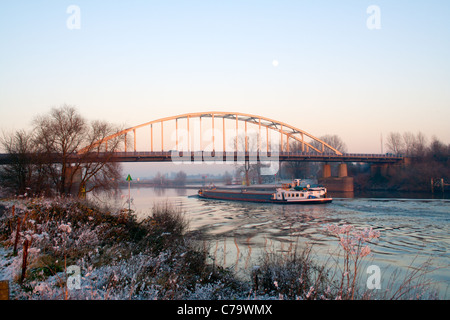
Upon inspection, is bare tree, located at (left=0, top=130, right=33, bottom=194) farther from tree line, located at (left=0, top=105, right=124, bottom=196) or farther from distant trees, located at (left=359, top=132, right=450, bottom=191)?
distant trees, located at (left=359, top=132, right=450, bottom=191)

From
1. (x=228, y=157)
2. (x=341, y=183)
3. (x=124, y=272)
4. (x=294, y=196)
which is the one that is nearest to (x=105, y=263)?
(x=124, y=272)

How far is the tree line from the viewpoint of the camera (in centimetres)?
2544

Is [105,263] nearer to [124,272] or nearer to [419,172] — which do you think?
[124,272]

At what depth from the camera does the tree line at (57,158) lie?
25438 millimetres

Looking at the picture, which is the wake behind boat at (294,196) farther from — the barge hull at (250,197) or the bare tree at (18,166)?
the bare tree at (18,166)

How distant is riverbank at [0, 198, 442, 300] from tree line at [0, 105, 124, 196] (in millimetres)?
14549

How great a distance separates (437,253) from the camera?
1505cm

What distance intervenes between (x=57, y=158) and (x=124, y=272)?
22353 millimetres

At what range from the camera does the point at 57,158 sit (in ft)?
86.2

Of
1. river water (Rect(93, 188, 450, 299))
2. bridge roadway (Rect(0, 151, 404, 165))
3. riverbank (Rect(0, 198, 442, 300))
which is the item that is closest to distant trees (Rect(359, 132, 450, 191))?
bridge roadway (Rect(0, 151, 404, 165))

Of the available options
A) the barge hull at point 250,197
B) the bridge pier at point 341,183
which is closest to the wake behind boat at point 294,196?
the barge hull at point 250,197

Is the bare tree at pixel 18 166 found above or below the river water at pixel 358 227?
above

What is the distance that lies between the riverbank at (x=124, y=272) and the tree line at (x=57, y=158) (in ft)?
47.7
